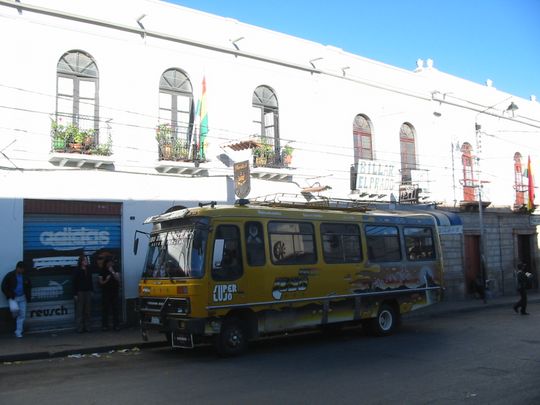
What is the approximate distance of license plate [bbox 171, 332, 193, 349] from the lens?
1025cm

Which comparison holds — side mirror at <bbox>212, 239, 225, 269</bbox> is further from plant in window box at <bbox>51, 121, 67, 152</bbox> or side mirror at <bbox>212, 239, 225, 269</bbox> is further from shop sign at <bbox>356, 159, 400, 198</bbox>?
shop sign at <bbox>356, 159, 400, 198</bbox>

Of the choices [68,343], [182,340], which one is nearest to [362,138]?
[182,340]

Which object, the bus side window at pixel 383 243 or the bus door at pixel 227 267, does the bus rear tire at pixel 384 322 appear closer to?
the bus side window at pixel 383 243

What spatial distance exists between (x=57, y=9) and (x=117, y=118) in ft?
10.2

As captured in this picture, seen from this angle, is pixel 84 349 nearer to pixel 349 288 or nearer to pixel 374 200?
pixel 349 288

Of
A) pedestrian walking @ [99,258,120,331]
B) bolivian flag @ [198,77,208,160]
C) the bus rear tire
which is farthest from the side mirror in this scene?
bolivian flag @ [198,77,208,160]

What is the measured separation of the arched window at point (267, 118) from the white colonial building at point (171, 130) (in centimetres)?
5

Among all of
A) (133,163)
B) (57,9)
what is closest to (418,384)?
(133,163)

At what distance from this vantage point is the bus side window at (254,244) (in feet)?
36.5

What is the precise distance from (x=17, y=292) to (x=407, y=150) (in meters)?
16.1

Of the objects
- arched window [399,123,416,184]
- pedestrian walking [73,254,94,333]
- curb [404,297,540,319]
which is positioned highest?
arched window [399,123,416,184]

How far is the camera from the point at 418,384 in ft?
25.7

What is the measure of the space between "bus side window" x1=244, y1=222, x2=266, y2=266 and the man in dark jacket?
5665mm

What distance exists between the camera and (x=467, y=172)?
2575 centimetres
